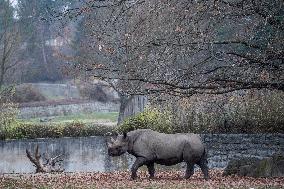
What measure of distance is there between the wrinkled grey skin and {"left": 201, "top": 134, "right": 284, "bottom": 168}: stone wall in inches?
219

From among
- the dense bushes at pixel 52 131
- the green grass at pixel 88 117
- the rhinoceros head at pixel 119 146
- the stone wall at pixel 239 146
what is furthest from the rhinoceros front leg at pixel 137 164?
the green grass at pixel 88 117

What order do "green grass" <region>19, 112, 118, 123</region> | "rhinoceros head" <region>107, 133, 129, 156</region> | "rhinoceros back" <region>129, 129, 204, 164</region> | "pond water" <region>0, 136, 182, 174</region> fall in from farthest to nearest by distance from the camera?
"green grass" <region>19, 112, 118, 123</region>
"pond water" <region>0, 136, 182, 174</region>
"rhinoceros head" <region>107, 133, 129, 156</region>
"rhinoceros back" <region>129, 129, 204, 164</region>

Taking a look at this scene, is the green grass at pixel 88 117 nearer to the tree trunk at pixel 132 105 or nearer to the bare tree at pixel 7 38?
the bare tree at pixel 7 38

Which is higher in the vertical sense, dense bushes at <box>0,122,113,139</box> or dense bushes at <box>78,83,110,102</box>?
dense bushes at <box>78,83,110,102</box>

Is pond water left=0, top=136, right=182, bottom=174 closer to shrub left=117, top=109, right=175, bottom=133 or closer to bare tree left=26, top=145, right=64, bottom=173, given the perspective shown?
bare tree left=26, top=145, right=64, bottom=173

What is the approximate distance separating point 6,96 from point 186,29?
23.1 metres

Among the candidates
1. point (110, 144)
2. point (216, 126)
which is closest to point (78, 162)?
point (216, 126)

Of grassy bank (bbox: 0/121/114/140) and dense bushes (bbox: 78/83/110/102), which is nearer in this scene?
grassy bank (bbox: 0/121/114/140)

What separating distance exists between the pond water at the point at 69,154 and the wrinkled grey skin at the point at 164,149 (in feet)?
24.4

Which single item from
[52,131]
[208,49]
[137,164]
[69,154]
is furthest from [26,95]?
[208,49]

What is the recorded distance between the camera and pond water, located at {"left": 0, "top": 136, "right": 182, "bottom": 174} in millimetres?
22250

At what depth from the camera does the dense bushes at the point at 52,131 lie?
23.8m

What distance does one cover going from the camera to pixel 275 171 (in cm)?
1448

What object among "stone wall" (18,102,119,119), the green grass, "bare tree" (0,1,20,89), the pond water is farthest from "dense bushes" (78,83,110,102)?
the pond water
